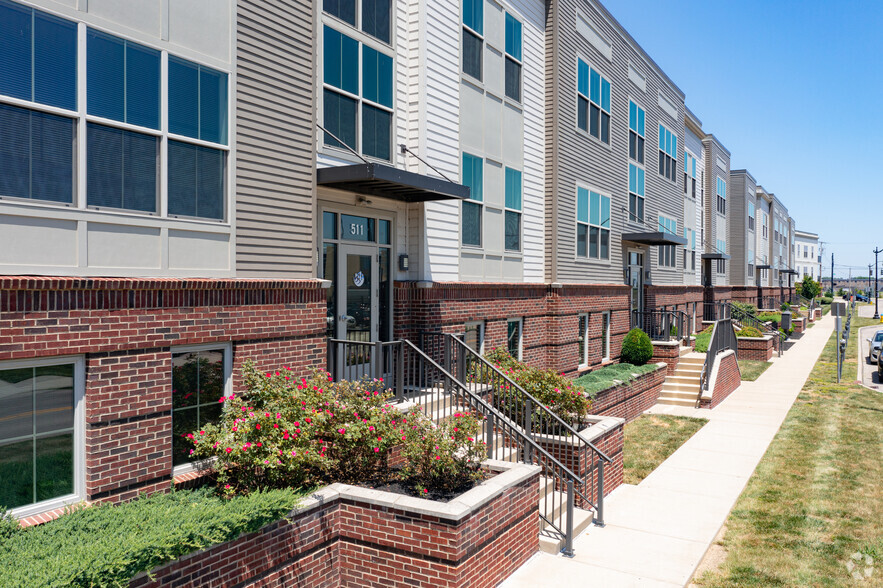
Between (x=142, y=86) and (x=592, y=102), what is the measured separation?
47.3 ft

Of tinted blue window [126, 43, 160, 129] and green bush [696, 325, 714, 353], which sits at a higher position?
tinted blue window [126, 43, 160, 129]

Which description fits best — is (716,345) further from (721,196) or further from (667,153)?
(721,196)

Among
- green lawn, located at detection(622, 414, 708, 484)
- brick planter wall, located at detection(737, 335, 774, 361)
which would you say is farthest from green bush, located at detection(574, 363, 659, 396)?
brick planter wall, located at detection(737, 335, 774, 361)

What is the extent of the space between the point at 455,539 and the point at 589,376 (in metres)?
10.9

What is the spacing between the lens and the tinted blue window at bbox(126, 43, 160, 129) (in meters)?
6.44

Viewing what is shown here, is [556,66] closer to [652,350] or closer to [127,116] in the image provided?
[652,350]

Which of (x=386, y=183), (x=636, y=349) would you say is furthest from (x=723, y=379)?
(x=386, y=183)

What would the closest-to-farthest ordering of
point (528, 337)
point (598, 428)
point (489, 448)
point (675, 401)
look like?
1. point (489, 448)
2. point (598, 428)
3. point (528, 337)
4. point (675, 401)

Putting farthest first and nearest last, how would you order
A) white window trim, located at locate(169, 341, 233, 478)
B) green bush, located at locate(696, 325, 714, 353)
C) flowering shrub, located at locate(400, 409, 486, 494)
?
1. green bush, located at locate(696, 325, 714, 353)
2. flowering shrub, located at locate(400, 409, 486, 494)
3. white window trim, located at locate(169, 341, 233, 478)

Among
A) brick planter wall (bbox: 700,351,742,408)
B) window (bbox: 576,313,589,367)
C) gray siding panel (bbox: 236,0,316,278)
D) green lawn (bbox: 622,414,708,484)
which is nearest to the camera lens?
gray siding panel (bbox: 236,0,316,278)

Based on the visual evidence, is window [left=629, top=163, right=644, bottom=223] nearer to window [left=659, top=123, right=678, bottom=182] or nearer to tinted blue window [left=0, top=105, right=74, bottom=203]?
window [left=659, top=123, right=678, bottom=182]

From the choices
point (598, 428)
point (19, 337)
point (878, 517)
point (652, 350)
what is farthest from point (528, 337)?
point (19, 337)

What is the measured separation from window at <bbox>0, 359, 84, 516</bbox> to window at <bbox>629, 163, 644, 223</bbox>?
1892cm

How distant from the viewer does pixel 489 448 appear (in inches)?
349
